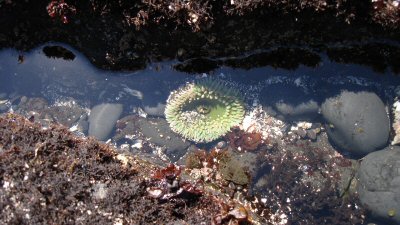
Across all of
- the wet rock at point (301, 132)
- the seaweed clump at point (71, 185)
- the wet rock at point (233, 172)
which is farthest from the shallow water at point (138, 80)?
the seaweed clump at point (71, 185)

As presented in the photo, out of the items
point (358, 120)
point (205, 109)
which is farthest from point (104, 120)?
point (358, 120)

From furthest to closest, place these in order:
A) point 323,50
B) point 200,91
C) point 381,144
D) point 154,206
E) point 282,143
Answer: point 282,143 < point 381,144 < point 200,91 < point 323,50 < point 154,206

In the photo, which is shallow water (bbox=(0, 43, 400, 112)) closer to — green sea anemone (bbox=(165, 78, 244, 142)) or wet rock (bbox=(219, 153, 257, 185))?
green sea anemone (bbox=(165, 78, 244, 142))

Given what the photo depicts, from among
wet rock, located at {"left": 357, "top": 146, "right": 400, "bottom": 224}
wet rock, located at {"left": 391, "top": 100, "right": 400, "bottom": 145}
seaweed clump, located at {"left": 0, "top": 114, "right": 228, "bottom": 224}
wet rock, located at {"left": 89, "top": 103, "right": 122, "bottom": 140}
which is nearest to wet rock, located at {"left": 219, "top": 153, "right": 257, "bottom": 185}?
seaweed clump, located at {"left": 0, "top": 114, "right": 228, "bottom": 224}

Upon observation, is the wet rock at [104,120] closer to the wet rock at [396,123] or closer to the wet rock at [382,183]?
the wet rock at [382,183]

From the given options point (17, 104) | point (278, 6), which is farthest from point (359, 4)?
point (17, 104)

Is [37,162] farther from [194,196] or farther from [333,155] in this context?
[333,155]
